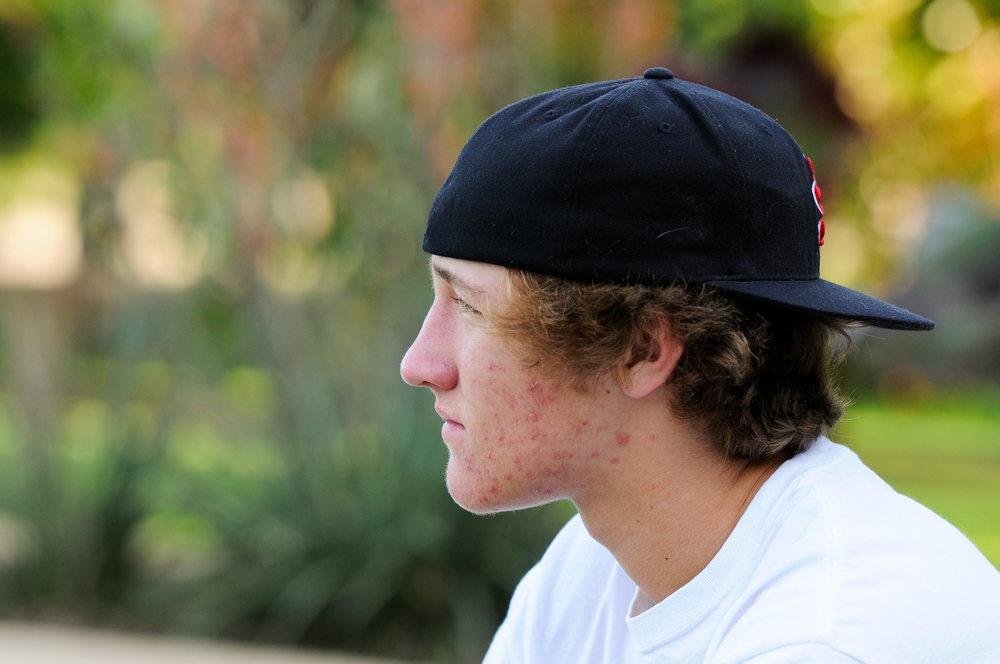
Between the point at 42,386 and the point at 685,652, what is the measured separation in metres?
4.96

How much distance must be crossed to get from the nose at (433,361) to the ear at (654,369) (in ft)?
0.87

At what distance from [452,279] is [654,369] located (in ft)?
1.09

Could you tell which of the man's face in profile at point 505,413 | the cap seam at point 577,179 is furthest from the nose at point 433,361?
the cap seam at point 577,179

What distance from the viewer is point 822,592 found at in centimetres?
128

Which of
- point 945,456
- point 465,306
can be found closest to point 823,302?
point 465,306

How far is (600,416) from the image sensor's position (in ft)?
5.15

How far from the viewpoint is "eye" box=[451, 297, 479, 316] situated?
158 cm

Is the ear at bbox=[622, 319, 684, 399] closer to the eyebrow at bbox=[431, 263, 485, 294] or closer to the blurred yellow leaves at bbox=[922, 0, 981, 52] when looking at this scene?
the eyebrow at bbox=[431, 263, 485, 294]

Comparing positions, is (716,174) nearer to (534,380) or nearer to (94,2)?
(534,380)

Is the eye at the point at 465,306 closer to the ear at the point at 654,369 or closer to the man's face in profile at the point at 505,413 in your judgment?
the man's face in profile at the point at 505,413

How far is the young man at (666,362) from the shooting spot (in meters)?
1.43

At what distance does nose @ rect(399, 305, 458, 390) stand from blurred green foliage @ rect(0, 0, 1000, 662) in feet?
10.3

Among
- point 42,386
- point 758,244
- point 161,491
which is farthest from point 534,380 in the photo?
point 42,386

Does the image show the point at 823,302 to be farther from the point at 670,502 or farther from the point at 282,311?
the point at 282,311
